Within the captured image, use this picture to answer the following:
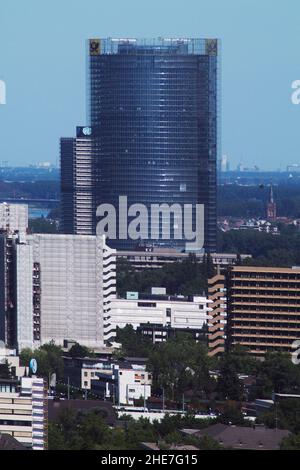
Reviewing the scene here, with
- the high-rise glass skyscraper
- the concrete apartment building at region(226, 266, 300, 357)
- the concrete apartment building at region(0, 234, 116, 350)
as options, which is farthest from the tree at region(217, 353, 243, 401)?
the high-rise glass skyscraper

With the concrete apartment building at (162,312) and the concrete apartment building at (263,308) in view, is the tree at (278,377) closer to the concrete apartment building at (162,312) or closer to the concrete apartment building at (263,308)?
the concrete apartment building at (263,308)

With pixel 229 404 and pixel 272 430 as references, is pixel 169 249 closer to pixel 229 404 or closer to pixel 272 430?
pixel 229 404

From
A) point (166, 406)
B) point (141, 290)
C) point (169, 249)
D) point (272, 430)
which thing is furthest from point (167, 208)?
point (272, 430)

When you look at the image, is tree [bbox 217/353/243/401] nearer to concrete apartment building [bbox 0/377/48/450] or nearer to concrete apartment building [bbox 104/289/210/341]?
concrete apartment building [bbox 0/377/48/450]

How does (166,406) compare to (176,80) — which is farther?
(176,80)

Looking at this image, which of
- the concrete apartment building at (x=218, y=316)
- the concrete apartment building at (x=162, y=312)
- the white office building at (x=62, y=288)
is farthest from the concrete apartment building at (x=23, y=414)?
the concrete apartment building at (x=162, y=312)

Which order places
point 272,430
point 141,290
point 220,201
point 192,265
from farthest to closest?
1. point 220,201
2. point 192,265
3. point 141,290
4. point 272,430
